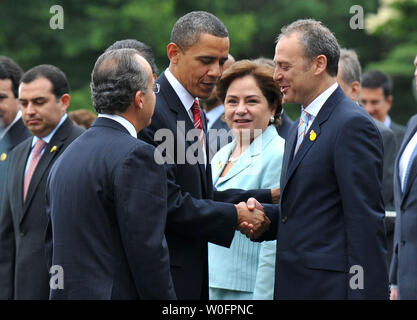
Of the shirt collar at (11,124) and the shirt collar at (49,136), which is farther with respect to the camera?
the shirt collar at (11,124)

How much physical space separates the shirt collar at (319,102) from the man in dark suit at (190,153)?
656 mm

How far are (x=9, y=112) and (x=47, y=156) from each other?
49.8 inches

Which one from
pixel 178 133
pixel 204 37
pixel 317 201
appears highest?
pixel 204 37

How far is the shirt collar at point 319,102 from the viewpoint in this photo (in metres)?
4.53

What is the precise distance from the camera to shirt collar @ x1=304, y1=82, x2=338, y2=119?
14.9 feet

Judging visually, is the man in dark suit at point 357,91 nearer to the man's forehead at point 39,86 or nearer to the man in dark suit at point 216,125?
the man in dark suit at point 216,125

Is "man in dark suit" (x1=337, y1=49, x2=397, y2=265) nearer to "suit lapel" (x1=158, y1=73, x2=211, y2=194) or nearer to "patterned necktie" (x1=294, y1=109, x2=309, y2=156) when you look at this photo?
"patterned necktie" (x1=294, y1=109, x2=309, y2=156)

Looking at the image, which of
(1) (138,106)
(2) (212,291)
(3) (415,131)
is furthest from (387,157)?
(1) (138,106)

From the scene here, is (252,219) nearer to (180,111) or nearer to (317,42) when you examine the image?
(180,111)

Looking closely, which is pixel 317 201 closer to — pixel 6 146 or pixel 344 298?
pixel 344 298

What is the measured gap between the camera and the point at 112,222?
375 centimetres

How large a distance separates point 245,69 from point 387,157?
2.40 m

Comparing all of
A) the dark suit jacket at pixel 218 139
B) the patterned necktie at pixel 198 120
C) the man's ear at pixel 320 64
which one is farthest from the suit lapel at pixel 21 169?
the man's ear at pixel 320 64

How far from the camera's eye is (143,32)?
18156mm
